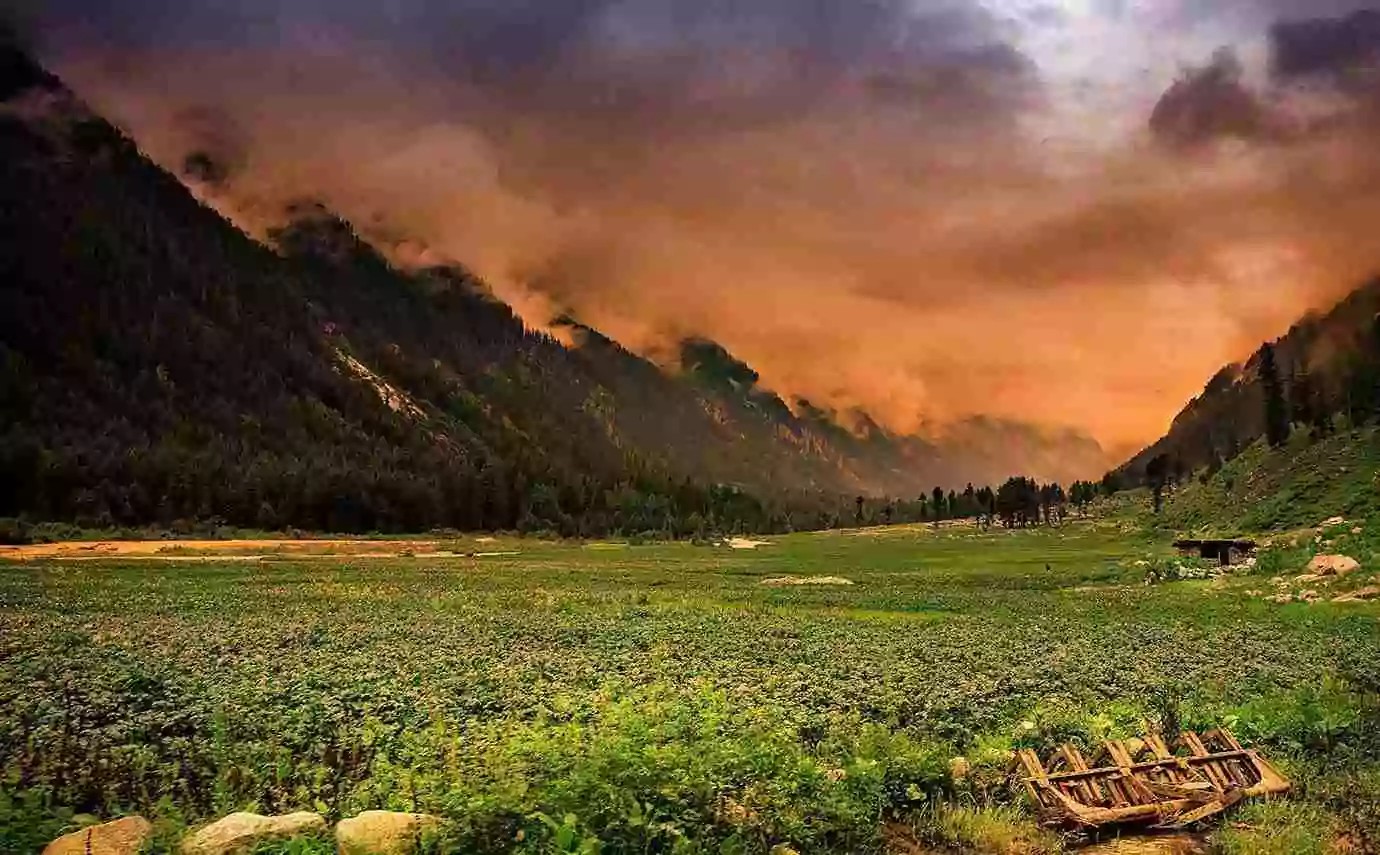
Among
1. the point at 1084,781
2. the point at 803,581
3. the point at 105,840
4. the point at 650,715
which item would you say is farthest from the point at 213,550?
the point at 1084,781

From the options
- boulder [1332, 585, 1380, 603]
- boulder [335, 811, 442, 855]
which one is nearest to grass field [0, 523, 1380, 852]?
boulder [335, 811, 442, 855]

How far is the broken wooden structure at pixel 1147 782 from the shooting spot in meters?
16.3

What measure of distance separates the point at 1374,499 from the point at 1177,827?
84.5 metres

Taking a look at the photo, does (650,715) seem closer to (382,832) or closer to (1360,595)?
(382,832)

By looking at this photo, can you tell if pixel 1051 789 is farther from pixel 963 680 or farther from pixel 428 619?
pixel 428 619

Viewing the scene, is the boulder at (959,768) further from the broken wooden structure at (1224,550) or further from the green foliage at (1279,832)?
the broken wooden structure at (1224,550)

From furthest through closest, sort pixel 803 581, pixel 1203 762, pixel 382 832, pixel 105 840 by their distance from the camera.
Result: pixel 803 581 → pixel 1203 762 → pixel 382 832 → pixel 105 840

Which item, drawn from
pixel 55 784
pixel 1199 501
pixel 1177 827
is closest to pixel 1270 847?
pixel 1177 827

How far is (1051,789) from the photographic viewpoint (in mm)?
16703

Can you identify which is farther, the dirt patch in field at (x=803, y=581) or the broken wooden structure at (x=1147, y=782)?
the dirt patch in field at (x=803, y=581)

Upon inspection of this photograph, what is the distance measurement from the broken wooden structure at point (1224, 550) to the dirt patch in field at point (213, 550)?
95865 millimetres

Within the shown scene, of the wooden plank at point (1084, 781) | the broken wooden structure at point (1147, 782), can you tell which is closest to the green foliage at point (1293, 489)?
the broken wooden structure at point (1147, 782)

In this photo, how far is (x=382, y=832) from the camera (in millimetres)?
12875

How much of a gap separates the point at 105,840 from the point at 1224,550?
87.0m
